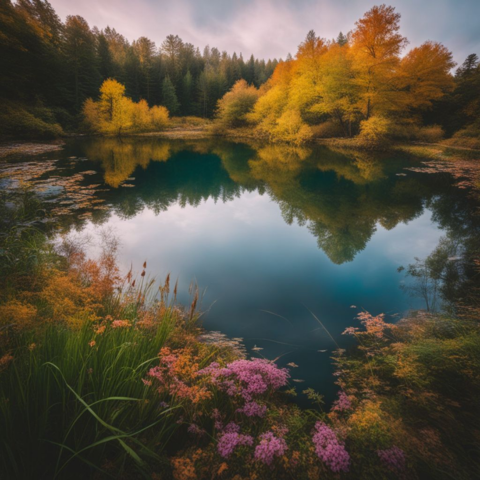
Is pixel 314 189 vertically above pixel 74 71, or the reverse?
pixel 74 71

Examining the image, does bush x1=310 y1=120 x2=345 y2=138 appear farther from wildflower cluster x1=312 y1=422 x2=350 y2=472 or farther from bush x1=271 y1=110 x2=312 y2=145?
wildflower cluster x1=312 y1=422 x2=350 y2=472

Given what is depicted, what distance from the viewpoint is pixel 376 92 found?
2383cm

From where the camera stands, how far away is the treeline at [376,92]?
75.9 feet

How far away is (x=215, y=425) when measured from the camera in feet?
7.03

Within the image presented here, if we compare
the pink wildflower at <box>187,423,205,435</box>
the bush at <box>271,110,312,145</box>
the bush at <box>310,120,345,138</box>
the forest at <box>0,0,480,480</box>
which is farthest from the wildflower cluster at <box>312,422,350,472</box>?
the bush at <box>310,120,345,138</box>

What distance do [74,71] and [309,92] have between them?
3722 centimetres

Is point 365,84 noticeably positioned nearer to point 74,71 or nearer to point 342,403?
point 342,403

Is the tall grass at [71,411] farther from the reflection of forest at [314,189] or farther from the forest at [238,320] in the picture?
the reflection of forest at [314,189]

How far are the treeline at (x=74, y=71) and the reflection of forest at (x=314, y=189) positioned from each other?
651 inches

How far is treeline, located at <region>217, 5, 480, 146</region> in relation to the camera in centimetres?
2312

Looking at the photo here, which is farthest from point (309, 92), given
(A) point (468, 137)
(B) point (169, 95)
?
(B) point (169, 95)

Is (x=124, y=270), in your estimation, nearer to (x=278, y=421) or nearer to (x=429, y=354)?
(x=278, y=421)

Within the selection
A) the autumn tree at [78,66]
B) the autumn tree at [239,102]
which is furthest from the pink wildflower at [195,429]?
the autumn tree at [78,66]

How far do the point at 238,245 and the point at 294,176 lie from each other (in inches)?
400
